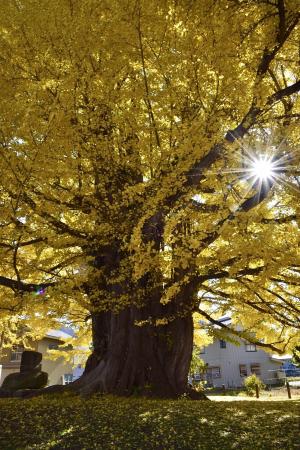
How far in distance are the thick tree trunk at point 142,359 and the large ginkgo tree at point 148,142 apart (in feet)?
0.09

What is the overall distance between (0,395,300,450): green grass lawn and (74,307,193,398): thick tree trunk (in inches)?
67.9

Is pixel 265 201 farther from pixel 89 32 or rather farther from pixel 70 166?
pixel 89 32

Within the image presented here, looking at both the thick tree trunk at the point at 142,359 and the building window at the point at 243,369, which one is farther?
the building window at the point at 243,369

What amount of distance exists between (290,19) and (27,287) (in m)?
6.64

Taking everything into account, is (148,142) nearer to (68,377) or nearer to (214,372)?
(68,377)

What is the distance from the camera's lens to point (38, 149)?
5.78 metres

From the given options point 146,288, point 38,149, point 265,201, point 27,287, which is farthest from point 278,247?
point 27,287

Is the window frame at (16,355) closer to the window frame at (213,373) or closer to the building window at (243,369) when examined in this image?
the window frame at (213,373)

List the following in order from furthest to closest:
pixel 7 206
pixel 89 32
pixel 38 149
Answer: pixel 7 206
pixel 89 32
pixel 38 149

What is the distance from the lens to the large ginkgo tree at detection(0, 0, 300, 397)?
19.4 ft

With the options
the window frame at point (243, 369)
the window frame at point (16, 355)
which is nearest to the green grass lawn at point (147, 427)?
the window frame at point (16, 355)

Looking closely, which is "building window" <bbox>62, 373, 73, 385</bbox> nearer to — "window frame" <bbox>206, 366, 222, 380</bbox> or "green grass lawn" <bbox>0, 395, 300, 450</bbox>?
"window frame" <bbox>206, 366, 222, 380</bbox>

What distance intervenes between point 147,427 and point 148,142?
13.2ft

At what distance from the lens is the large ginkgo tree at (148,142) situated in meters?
5.91
